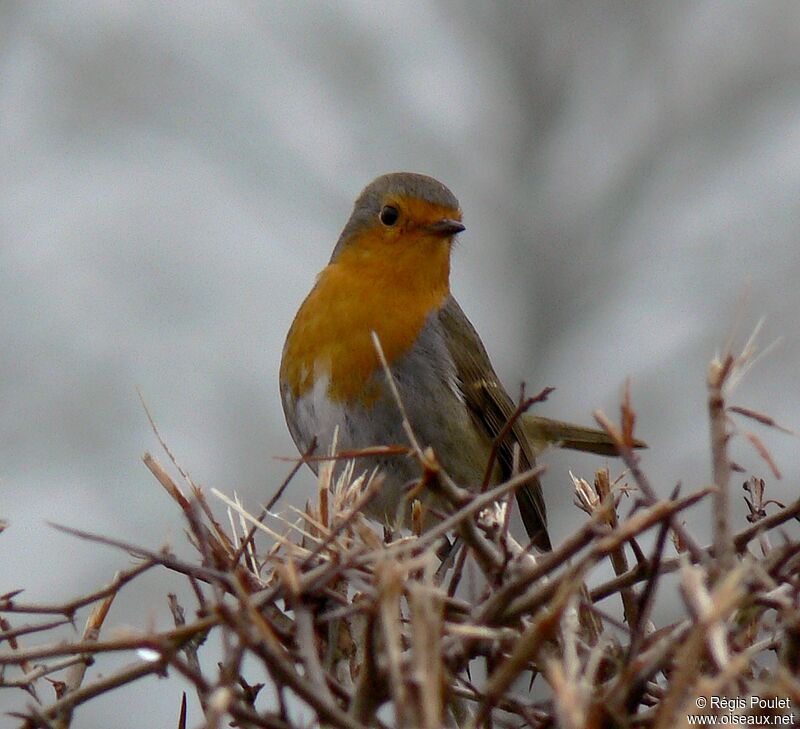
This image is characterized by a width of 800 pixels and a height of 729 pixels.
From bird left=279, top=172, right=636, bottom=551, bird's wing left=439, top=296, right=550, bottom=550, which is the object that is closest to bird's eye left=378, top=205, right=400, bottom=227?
bird left=279, top=172, right=636, bottom=551

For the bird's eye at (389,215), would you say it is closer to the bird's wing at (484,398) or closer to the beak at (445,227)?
the beak at (445,227)

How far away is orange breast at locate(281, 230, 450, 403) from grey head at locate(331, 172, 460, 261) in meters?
0.12

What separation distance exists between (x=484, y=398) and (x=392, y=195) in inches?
27.9

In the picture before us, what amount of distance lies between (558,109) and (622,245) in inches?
56.3

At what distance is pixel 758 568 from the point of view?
56.1 inches

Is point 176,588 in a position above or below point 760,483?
below

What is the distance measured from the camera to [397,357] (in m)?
4.14

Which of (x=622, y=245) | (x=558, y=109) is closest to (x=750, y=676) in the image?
(x=622, y=245)

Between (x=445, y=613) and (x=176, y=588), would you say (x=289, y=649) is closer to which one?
(x=445, y=613)

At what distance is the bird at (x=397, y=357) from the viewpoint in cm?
396

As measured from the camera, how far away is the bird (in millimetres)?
3955

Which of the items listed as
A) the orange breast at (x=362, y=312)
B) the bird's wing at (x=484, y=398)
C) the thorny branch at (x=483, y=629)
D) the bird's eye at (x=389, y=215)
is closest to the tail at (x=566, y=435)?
the bird's wing at (x=484, y=398)

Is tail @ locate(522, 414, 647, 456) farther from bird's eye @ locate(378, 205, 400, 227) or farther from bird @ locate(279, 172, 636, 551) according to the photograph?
bird's eye @ locate(378, 205, 400, 227)

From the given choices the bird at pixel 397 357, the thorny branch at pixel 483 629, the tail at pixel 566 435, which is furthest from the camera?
the tail at pixel 566 435
